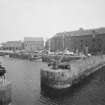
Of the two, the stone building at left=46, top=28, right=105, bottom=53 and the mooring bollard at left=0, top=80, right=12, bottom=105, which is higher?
the stone building at left=46, top=28, right=105, bottom=53

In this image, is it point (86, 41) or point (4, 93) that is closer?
point (4, 93)

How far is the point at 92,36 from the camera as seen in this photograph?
60.7m

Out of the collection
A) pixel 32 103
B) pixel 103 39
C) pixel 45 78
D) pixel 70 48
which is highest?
pixel 103 39

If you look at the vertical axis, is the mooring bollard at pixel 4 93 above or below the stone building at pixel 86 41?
below

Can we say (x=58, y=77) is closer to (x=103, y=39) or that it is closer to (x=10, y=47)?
(x=103, y=39)

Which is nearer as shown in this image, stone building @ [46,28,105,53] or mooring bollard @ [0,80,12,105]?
mooring bollard @ [0,80,12,105]

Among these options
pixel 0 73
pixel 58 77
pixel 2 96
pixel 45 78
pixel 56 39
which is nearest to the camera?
pixel 2 96

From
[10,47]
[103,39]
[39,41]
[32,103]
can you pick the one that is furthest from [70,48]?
[10,47]

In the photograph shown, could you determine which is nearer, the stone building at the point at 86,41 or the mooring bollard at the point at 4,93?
the mooring bollard at the point at 4,93

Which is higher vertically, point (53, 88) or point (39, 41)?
point (39, 41)

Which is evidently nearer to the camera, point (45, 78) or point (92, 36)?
point (45, 78)

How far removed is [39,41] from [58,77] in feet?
320

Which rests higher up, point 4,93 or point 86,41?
point 86,41

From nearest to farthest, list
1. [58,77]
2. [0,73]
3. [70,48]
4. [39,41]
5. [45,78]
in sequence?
A: [58,77], [45,78], [0,73], [70,48], [39,41]
